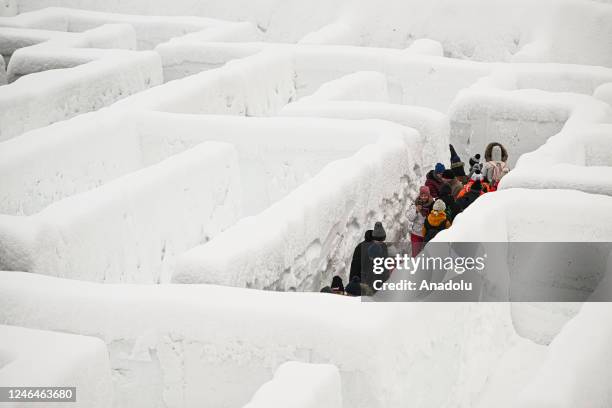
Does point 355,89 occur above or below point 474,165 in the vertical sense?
above

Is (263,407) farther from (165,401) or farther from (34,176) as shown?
(34,176)

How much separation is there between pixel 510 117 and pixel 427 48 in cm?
337

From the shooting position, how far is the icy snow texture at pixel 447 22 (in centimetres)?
1384

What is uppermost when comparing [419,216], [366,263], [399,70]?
[399,70]

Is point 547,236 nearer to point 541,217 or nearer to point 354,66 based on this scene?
point 541,217

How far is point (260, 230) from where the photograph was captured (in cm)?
687

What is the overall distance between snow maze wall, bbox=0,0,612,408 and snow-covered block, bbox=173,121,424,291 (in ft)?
0.08

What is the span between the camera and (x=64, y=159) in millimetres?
8656

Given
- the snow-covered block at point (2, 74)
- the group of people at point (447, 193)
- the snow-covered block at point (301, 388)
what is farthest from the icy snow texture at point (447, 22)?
the snow-covered block at point (301, 388)

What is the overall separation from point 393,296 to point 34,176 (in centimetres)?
372

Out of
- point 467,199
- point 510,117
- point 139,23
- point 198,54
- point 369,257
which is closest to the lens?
point 369,257

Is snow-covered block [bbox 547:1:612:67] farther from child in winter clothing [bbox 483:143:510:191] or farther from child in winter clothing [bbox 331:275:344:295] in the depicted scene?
child in winter clothing [bbox 331:275:344:295]

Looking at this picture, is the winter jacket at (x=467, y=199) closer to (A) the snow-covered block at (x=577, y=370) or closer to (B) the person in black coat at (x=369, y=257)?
(B) the person in black coat at (x=369, y=257)

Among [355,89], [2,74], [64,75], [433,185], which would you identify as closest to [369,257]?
[433,185]
